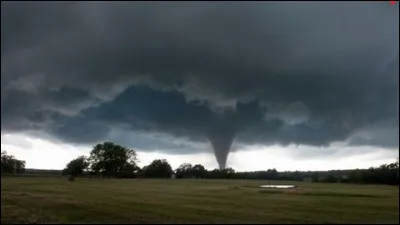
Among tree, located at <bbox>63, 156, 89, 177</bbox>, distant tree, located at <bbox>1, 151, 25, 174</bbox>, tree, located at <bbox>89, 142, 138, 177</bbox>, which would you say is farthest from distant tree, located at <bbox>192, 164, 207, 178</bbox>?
distant tree, located at <bbox>1, 151, 25, 174</bbox>

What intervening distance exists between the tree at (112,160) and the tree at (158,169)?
4.28 metres

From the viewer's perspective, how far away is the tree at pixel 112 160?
104688 mm

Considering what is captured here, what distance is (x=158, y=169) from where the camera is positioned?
385ft

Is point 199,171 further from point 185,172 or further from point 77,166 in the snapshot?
point 77,166

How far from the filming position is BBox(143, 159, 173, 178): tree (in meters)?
115

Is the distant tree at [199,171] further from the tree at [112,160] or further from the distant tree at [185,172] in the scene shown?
the tree at [112,160]

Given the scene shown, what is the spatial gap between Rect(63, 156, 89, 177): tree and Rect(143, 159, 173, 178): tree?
15.5m

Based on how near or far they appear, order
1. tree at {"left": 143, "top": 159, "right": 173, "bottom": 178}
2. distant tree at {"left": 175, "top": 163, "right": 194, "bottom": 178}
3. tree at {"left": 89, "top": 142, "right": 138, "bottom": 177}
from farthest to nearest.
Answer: distant tree at {"left": 175, "top": 163, "right": 194, "bottom": 178}, tree at {"left": 143, "top": 159, "right": 173, "bottom": 178}, tree at {"left": 89, "top": 142, "right": 138, "bottom": 177}

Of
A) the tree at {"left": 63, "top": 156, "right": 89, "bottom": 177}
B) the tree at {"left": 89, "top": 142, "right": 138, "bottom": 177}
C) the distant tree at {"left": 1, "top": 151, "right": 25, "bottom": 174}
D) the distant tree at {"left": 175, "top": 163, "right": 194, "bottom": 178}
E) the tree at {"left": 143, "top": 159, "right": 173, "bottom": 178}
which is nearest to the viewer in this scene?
the distant tree at {"left": 1, "top": 151, "right": 25, "bottom": 174}

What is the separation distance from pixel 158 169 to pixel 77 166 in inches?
884

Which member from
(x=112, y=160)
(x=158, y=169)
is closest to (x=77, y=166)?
(x=112, y=160)

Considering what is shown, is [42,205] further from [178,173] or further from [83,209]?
[178,173]

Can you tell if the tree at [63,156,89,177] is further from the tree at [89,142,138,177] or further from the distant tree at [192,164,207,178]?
the distant tree at [192,164,207,178]

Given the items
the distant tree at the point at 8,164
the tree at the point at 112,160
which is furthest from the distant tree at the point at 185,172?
the distant tree at the point at 8,164
